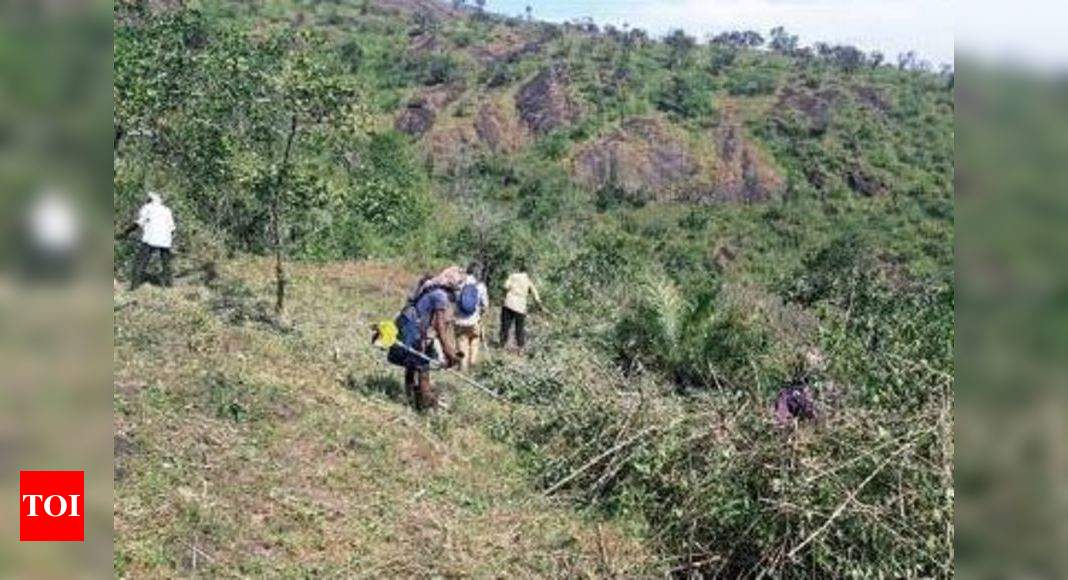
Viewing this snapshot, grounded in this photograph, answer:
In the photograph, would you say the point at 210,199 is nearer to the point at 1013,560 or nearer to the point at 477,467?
the point at 477,467

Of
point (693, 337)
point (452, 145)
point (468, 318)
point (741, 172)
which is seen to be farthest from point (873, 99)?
point (468, 318)

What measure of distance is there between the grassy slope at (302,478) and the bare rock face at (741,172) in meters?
45.1

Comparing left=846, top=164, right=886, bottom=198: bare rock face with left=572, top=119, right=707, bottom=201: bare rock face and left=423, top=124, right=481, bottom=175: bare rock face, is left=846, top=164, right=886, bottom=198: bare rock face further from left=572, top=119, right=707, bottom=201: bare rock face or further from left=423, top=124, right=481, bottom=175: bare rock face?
left=423, top=124, right=481, bottom=175: bare rock face

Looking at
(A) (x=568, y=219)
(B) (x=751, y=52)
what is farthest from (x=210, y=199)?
(B) (x=751, y=52)

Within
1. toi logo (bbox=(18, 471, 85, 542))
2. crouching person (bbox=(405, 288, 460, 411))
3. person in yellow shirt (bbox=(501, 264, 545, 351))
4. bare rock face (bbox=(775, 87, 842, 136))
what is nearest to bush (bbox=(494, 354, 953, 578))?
crouching person (bbox=(405, 288, 460, 411))

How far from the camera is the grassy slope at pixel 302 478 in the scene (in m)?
5.40

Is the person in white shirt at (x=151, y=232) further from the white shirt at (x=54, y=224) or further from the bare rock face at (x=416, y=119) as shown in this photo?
the bare rock face at (x=416, y=119)

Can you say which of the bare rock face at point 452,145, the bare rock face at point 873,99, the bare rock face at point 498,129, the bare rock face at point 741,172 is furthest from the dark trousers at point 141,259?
the bare rock face at point 873,99

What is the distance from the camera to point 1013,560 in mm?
1071

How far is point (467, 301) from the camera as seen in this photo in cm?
930

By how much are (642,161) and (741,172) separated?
4.64 meters

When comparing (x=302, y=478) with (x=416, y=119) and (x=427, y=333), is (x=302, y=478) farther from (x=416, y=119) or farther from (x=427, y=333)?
(x=416, y=119)

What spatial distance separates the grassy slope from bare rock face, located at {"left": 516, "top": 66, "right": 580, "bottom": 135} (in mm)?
49195

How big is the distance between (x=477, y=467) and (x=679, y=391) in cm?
315
